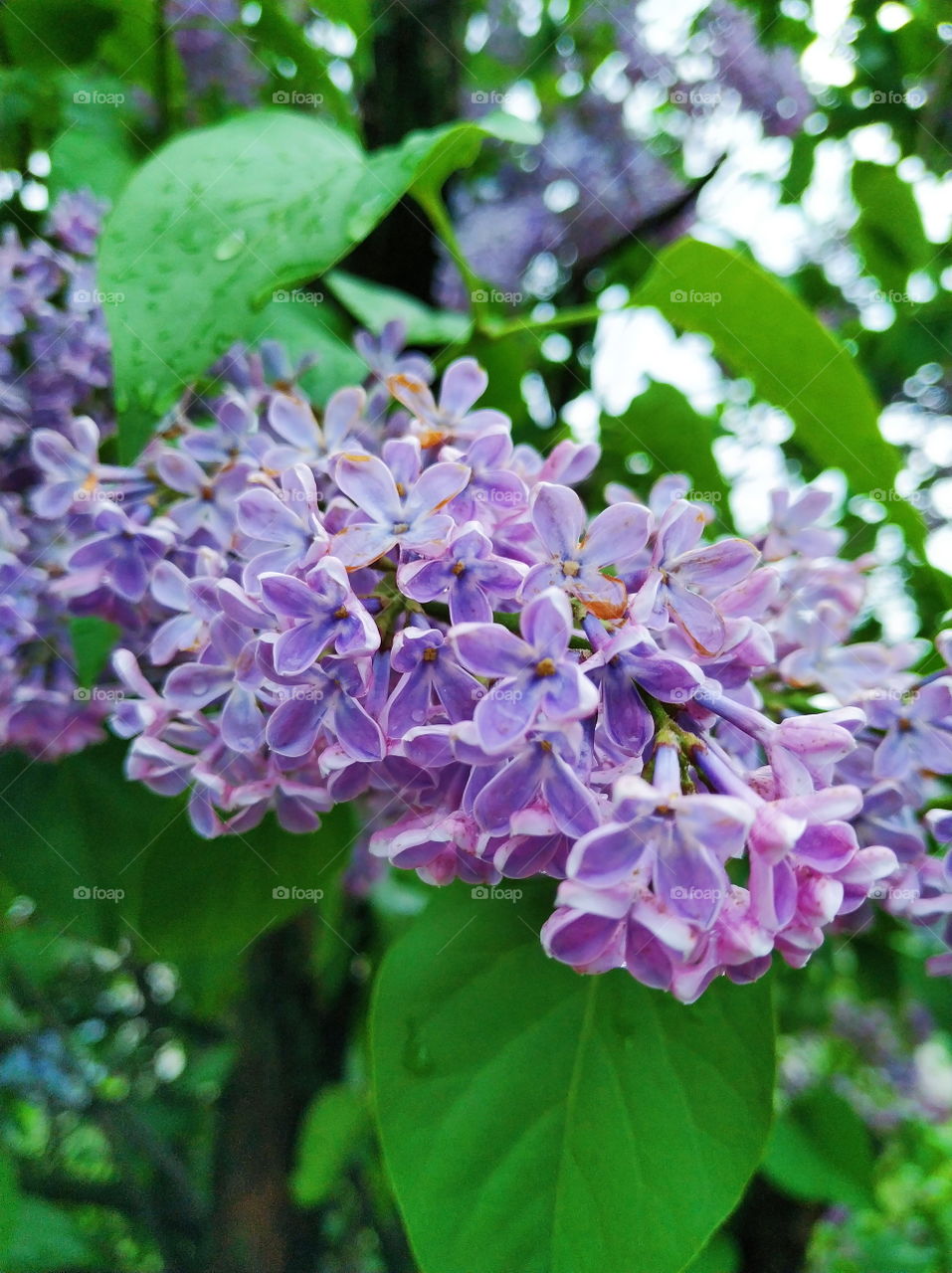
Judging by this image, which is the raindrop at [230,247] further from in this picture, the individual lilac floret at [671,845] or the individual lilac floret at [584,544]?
the individual lilac floret at [671,845]

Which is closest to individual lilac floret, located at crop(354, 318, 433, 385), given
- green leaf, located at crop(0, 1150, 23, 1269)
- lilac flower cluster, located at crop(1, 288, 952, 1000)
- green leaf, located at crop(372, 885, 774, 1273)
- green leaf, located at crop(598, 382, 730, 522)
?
lilac flower cluster, located at crop(1, 288, 952, 1000)

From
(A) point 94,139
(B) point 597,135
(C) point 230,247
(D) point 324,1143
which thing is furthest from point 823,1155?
(B) point 597,135

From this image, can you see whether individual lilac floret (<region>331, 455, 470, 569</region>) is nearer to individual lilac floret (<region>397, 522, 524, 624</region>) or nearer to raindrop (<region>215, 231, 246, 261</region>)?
individual lilac floret (<region>397, 522, 524, 624</region>)

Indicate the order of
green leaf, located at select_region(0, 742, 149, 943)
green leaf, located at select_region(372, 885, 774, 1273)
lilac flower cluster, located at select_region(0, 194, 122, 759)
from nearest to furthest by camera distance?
green leaf, located at select_region(372, 885, 774, 1273) < lilac flower cluster, located at select_region(0, 194, 122, 759) < green leaf, located at select_region(0, 742, 149, 943)

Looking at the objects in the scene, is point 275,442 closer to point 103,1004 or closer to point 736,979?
point 736,979

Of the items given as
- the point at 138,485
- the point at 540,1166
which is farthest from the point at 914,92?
the point at 540,1166

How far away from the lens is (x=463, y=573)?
38 centimetres

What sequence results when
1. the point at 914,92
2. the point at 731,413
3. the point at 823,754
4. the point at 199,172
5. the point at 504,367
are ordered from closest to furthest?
1. the point at 823,754
2. the point at 199,172
3. the point at 504,367
4. the point at 914,92
5. the point at 731,413

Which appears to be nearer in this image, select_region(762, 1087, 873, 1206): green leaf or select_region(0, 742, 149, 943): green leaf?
select_region(0, 742, 149, 943): green leaf

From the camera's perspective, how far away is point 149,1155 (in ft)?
4.02

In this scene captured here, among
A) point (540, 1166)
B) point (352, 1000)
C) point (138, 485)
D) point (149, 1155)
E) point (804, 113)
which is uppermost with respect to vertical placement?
point (804, 113)

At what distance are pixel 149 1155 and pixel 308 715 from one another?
3.70ft

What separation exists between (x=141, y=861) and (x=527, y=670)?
0.44 meters

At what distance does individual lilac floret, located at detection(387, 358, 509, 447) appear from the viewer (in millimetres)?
489
